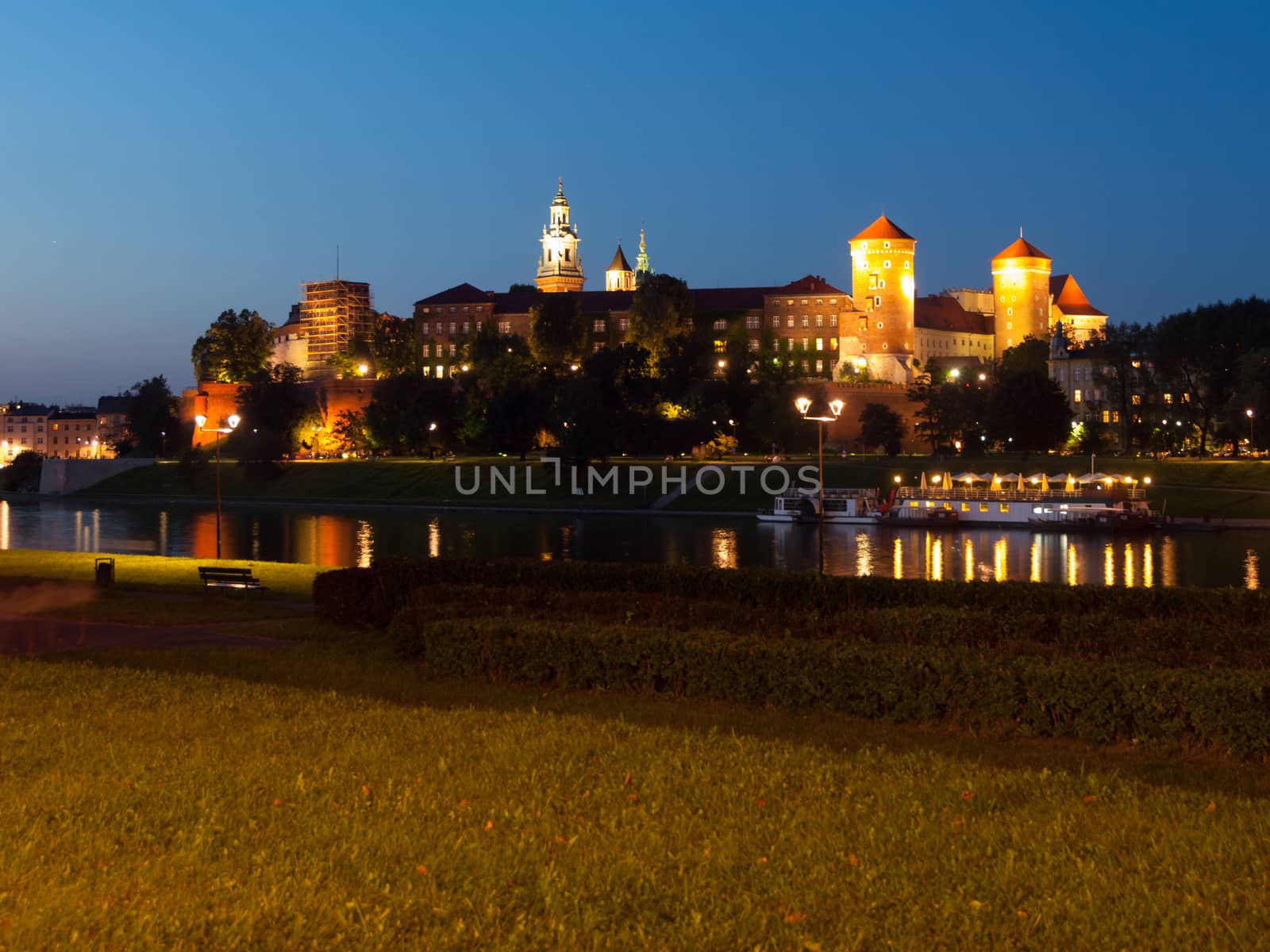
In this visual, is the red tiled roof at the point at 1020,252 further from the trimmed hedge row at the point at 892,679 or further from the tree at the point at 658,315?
the trimmed hedge row at the point at 892,679

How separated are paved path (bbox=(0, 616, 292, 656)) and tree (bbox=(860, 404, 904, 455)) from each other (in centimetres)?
6404

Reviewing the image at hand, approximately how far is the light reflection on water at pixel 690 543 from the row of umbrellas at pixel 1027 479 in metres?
5.62

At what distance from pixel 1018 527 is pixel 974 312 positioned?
2840 inches

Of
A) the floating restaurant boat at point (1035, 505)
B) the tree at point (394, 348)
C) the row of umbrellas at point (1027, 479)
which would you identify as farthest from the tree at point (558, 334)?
the floating restaurant boat at point (1035, 505)

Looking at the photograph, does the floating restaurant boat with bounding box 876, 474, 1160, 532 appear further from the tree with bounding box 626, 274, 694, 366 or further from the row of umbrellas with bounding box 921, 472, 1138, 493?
the tree with bounding box 626, 274, 694, 366

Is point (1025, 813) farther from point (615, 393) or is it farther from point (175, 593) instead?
point (615, 393)

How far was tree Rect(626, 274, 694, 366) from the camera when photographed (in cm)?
8706

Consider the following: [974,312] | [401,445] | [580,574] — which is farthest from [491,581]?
[974,312]

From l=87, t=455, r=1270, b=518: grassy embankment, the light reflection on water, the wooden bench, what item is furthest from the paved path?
l=87, t=455, r=1270, b=518: grassy embankment

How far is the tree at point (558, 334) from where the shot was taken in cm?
8981

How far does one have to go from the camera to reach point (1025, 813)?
693 cm

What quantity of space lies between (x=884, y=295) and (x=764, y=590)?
88.7m

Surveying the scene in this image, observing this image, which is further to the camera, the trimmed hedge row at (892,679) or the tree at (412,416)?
the tree at (412,416)

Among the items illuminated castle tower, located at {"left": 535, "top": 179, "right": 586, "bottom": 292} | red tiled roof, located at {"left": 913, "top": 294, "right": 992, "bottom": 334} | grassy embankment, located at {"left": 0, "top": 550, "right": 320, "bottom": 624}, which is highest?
illuminated castle tower, located at {"left": 535, "top": 179, "right": 586, "bottom": 292}
